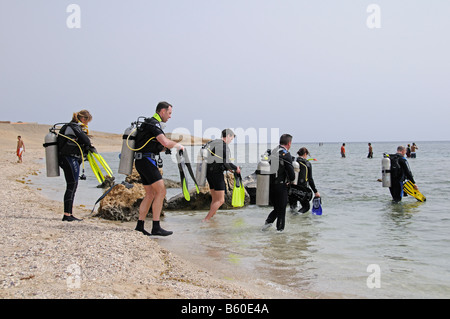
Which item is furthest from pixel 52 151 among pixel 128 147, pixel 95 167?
pixel 128 147

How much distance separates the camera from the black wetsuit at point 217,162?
7602 mm

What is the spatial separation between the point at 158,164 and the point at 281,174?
84.8 inches

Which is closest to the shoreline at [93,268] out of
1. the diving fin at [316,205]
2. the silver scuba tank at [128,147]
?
the silver scuba tank at [128,147]

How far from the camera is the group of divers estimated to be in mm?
5930

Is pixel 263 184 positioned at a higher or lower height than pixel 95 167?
lower

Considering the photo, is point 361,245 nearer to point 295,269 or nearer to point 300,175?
point 295,269

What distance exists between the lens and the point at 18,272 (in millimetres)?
3684

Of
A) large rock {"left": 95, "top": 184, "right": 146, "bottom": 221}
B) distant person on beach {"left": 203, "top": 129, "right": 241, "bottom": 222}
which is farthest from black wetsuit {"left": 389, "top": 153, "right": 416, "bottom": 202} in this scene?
large rock {"left": 95, "top": 184, "right": 146, "bottom": 221}

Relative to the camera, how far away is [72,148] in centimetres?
648

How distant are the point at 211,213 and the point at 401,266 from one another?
4010 millimetres

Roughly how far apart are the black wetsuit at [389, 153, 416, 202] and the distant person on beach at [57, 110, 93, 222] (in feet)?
26.2

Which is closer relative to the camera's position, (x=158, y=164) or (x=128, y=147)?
(x=128, y=147)

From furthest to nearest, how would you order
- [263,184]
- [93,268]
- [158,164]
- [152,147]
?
[263,184]
[158,164]
[152,147]
[93,268]

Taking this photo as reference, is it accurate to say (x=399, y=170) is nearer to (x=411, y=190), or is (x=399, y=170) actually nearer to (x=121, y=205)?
(x=411, y=190)
